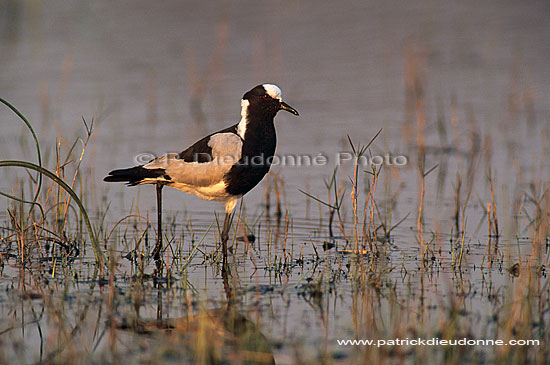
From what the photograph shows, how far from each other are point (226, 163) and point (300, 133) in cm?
388

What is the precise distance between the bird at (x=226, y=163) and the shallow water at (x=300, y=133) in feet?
1.60

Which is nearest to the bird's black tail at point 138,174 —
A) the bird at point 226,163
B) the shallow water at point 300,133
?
the bird at point 226,163

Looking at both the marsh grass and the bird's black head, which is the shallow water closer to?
the marsh grass

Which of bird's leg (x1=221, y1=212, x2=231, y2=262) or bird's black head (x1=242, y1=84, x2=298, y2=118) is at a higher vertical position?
bird's black head (x1=242, y1=84, x2=298, y2=118)

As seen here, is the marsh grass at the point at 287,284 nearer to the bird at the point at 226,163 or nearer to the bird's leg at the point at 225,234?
the bird's leg at the point at 225,234

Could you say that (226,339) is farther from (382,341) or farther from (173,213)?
(173,213)

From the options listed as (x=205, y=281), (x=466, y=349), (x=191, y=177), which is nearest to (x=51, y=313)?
(x=205, y=281)

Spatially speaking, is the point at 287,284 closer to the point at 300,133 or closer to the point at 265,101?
the point at 265,101

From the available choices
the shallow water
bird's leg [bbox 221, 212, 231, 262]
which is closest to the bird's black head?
A: bird's leg [bbox 221, 212, 231, 262]

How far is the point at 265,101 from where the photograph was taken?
748cm

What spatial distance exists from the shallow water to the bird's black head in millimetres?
1086

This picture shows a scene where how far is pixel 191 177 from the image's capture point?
7.24 m

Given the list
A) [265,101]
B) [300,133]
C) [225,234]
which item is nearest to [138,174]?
[225,234]

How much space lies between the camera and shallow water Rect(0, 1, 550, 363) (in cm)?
556
